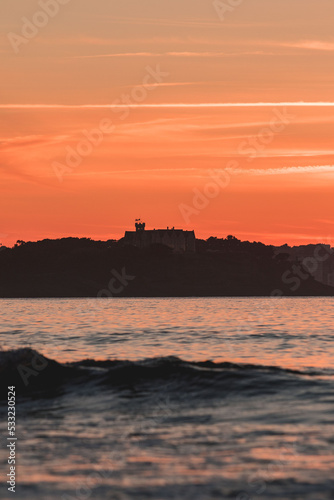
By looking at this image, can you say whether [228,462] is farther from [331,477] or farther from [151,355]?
[151,355]

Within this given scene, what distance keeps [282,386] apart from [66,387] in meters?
7.57

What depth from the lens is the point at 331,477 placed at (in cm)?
1427

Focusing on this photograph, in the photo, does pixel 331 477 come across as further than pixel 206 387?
No

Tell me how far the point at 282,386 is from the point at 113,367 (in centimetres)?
799

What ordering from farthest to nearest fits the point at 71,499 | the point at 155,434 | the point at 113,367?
the point at 113,367, the point at 155,434, the point at 71,499

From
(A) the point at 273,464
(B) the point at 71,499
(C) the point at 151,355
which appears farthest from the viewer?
(C) the point at 151,355

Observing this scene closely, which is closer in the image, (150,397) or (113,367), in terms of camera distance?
(150,397)

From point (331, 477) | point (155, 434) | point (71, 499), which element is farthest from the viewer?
point (155, 434)

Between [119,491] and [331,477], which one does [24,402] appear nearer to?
[119,491]

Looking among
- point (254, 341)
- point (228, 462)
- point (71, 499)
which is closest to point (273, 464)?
point (228, 462)

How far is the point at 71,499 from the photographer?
13.3 meters

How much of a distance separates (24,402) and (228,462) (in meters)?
10.2

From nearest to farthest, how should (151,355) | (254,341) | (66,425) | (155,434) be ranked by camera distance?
1. (155,434)
2. (66,425)
3. (151,355)
4. (254,341)

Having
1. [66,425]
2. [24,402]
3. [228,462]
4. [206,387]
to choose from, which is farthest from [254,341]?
[228,462]
